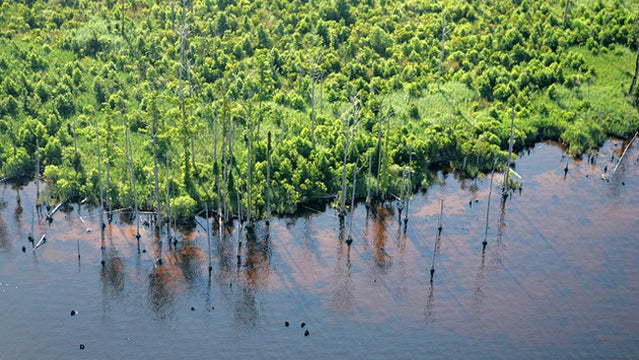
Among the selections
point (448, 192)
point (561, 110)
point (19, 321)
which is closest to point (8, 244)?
point (19, 321)

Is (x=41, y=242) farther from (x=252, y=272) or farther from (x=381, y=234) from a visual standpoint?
(x=381, y=234)

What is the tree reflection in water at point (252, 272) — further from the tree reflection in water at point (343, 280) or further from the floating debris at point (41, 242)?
the floating debris at point (41, 242)

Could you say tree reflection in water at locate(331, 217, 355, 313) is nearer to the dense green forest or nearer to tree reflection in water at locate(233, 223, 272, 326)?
tree reflection in water at locate(233, 223, 272, 326)

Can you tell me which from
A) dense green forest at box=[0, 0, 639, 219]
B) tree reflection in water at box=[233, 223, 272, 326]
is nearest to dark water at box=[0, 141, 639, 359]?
tree reflection in water at box=[233, 223, 272, 326]

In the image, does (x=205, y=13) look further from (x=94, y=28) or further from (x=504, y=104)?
(x=504, y=104)

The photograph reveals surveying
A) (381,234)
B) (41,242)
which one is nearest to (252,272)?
(381,234)

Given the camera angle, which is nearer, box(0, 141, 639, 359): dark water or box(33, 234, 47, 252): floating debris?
box(0, 141, 639, 359): dark water

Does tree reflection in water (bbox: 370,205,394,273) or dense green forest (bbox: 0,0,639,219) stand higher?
dense green forest (bbox: 0,0,639,219)
